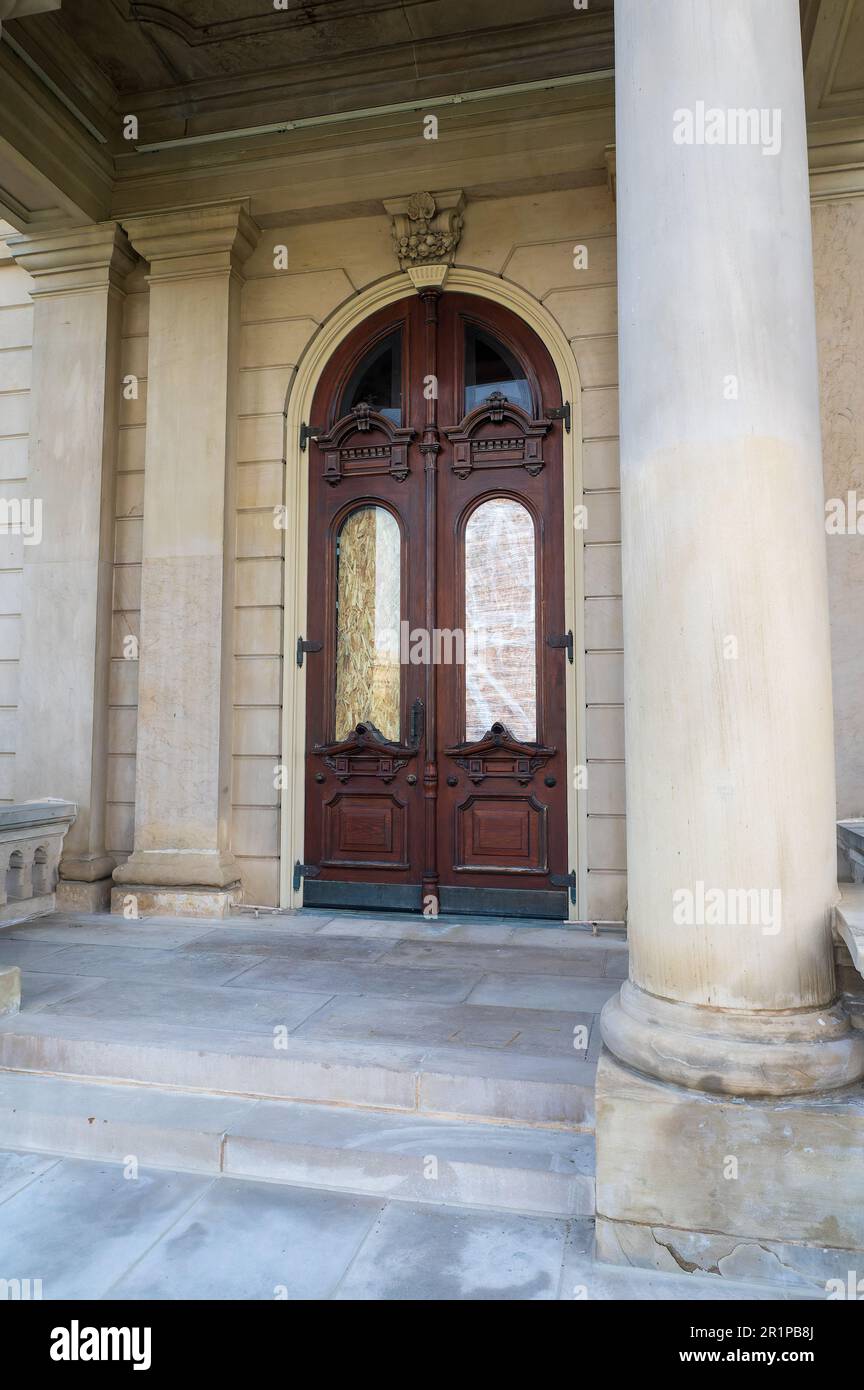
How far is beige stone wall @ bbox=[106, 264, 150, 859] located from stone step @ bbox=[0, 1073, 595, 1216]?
121 inches

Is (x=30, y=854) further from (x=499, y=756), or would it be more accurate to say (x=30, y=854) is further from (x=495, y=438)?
(x=495, y=438)

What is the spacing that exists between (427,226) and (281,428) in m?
1.64

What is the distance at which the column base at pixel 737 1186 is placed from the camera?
2.31 metres

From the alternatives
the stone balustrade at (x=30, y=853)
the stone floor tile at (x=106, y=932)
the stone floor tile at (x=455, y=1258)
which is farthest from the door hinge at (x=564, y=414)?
the stone floor tile at (x=455, y=1258)

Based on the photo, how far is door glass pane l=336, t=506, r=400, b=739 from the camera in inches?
236

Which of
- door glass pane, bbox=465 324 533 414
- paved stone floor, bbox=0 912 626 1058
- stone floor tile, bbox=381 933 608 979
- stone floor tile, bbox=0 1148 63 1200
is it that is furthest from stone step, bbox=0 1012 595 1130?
door glass pane, bbox=465 324 533 414

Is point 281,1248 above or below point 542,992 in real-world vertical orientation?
below

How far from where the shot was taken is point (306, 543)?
6.15 m

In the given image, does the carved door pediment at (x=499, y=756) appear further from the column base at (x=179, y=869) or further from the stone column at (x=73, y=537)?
the stone column at (x=73, y=537)

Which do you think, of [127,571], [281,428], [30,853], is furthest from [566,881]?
[127,571]

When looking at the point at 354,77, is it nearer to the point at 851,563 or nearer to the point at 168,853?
the point at 851,563

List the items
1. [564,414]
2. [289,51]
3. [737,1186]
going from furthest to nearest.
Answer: [289,51] < [564,414] < [737,1186]

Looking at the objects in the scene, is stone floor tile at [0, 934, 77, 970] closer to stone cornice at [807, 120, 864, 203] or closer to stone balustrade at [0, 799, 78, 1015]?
stone balustrade at [0, 799, 78, 1015]

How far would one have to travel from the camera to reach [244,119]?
6203 millimetres
